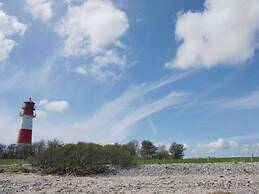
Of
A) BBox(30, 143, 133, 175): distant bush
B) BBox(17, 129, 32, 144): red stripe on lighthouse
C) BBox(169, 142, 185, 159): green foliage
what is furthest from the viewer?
BBox(169, 142, 185, 159): green foliage

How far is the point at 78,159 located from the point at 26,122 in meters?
29.7

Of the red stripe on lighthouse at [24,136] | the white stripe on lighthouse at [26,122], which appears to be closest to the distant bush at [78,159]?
the red stripe on lighthouse at [24,136]

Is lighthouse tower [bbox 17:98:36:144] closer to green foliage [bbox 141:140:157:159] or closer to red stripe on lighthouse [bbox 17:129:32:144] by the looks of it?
red stripe on lighthouse [bbox 17:129:32:144]

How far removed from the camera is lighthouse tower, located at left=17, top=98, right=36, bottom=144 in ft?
199

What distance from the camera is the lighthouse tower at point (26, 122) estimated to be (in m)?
60.6

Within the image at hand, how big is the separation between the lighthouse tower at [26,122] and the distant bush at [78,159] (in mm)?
23069

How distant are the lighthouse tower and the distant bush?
75.7 feet

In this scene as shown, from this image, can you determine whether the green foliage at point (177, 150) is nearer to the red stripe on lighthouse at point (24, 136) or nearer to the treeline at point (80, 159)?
the red stripe on lighthouse at point (24, 136)

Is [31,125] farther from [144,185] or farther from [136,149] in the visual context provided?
[144,185]

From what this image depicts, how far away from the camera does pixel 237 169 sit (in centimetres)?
3478

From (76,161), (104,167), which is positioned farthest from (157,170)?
(76,161)

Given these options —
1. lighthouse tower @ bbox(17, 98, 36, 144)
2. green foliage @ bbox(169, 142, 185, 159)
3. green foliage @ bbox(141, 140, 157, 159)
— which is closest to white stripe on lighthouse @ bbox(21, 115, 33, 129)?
lighthouse tower @ bbox(17, 98, 36, 144)

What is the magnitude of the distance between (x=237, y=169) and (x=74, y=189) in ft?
55.5

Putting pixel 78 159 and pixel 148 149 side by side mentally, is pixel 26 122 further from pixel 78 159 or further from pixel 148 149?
pixel 78 159
